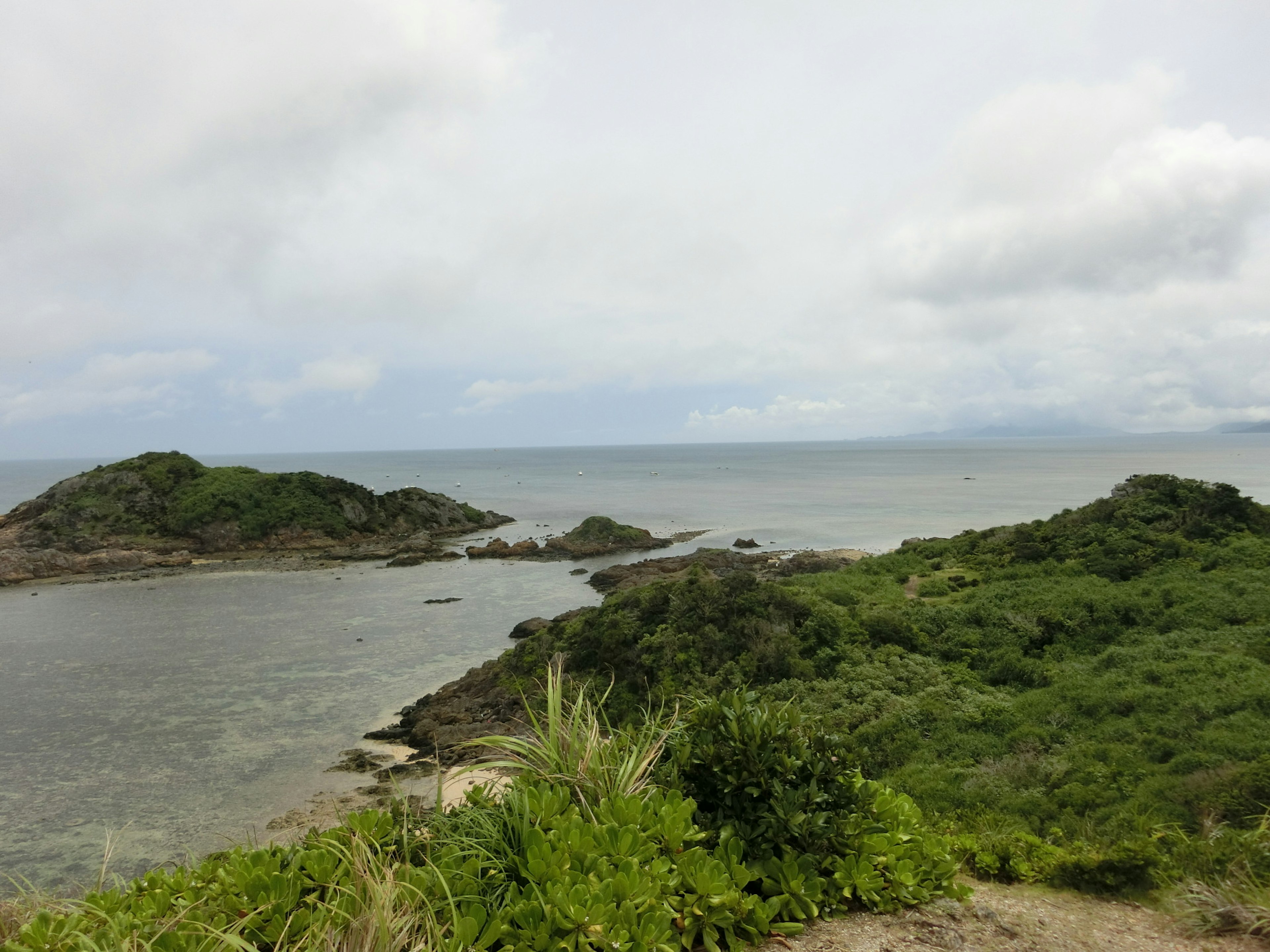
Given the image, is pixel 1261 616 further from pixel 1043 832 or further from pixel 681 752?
pixel 681 752

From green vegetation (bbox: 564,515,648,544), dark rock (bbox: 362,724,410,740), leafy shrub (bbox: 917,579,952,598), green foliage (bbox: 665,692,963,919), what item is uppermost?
green foliage (bbox: 665,692,963,919)

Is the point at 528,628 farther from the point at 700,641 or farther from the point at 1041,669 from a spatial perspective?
the point at 1041,669

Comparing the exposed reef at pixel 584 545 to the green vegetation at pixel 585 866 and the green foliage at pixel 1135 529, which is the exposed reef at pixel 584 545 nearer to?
the green foliage at pixel 1135 529

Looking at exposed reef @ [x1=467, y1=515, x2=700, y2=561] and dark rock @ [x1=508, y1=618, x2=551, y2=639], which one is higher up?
exposed reef @ [x1=467, y1=515, x2=700, y2=561]

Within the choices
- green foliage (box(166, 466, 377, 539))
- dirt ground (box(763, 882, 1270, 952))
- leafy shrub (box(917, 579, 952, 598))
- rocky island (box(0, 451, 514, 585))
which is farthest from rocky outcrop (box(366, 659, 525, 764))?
green foliage (box(166, 466, 377, 539))

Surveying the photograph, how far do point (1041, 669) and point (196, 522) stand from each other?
164ft

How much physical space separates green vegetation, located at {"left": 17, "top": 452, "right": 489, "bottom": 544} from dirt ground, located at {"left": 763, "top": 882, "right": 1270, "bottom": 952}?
4970 cm

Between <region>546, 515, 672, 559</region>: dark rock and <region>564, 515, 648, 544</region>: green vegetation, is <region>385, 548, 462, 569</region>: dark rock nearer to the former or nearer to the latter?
<region>546, 515, 672, 559</region>: dark rock

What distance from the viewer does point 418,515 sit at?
181 ft

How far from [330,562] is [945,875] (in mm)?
42576

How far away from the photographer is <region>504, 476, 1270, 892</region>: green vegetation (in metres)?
6.48

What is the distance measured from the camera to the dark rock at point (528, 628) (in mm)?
24172

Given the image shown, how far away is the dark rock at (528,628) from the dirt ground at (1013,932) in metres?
20.2

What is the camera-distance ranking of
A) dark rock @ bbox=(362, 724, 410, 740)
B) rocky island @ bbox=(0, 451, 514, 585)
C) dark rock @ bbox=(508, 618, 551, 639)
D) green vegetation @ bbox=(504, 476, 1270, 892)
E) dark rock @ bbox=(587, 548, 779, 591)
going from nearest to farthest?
green vegetation @ bbox=(504, 476, 1270, 892), dark rock @ bbox=(362, 724, 410, 740), dark rock @ bbox=(508, 618, 551, 639), dark rock @ bbox=(587, 548, 779, 591), rocky island @ bbox=(0, 451, 514, 585)
